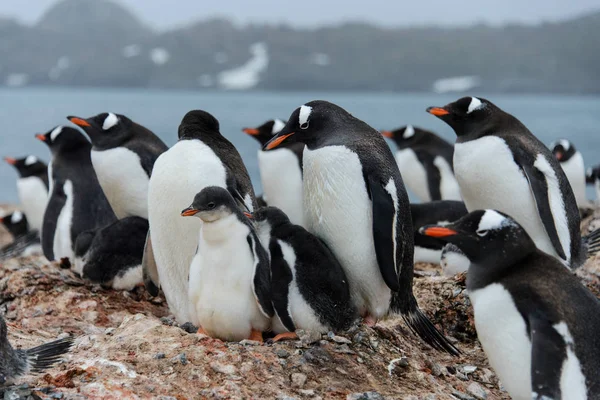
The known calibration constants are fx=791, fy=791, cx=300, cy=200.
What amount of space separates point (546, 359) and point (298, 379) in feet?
3.44

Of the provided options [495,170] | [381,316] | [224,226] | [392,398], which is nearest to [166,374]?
[224,226]

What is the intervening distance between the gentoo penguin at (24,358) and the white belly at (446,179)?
6.96 m

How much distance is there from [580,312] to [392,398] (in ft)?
2.84

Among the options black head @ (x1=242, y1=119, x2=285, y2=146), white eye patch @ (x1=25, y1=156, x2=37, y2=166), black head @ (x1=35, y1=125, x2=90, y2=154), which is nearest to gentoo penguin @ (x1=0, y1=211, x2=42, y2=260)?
white eye patch @ (x1=25, y1=156, x2=37, y2=166)

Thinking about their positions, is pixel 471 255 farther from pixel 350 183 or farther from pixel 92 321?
pixel 92 321

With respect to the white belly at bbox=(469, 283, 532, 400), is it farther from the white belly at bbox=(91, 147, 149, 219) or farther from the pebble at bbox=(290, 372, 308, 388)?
the white belly at bbox=(91, 147, 149, 219)

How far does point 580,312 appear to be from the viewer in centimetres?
306

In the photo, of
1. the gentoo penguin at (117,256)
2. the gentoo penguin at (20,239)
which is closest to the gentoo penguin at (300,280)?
the gentoo penguin at (117,256)

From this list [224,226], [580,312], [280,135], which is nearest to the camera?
[580,312]

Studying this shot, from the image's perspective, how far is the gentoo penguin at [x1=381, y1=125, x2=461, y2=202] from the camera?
32.7ft

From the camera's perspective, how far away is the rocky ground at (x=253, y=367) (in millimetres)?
3230

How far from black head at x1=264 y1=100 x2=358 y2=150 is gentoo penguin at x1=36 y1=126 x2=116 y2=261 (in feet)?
8.66

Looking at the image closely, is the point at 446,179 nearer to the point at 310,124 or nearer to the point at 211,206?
the point at 310,124

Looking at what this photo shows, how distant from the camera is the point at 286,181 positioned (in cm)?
710
